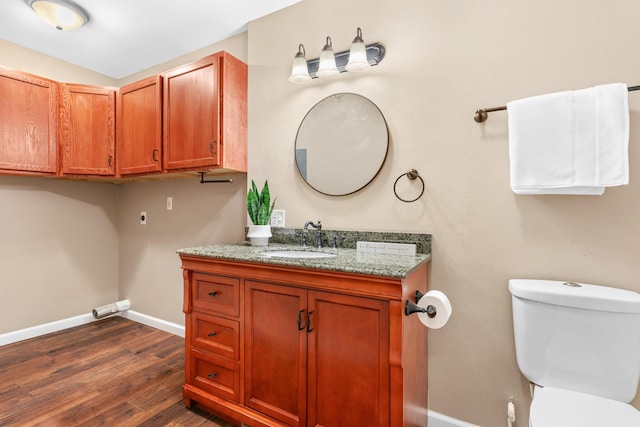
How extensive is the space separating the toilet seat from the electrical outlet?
154 centimetres

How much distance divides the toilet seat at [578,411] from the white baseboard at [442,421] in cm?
58

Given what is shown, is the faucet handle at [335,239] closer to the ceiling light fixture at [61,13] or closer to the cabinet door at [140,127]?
the cabinet door at [140,127]

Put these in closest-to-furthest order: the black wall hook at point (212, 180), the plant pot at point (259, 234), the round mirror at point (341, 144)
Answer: the round mirror at point (341, 144) → the plant pot at point (259, 234) → the black wall hook at point (212, 180)

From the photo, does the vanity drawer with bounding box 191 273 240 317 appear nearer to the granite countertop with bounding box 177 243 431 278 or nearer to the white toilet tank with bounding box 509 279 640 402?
the granite countertop with bounding box 177 243 431 278

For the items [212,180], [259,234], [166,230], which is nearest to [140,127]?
[212,180]

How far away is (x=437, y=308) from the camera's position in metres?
1.15

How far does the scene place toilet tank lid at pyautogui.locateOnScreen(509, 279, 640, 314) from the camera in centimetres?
110

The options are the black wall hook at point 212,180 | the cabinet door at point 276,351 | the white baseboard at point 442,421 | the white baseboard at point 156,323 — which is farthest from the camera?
the white baseboard at point 156,323

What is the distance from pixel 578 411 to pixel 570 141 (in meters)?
0.96

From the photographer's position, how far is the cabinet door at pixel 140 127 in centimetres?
230

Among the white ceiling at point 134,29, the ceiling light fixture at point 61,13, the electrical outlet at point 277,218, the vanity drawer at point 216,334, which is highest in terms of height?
the white ceiling at point 134,29

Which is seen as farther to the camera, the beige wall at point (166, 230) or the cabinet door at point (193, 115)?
the beige wall at point (166, 230)

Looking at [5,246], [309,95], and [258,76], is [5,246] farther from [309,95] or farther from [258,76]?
[309,95]

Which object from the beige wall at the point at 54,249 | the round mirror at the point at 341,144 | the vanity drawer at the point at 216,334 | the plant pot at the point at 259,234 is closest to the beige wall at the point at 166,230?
the beige wall at the point at 54,249
